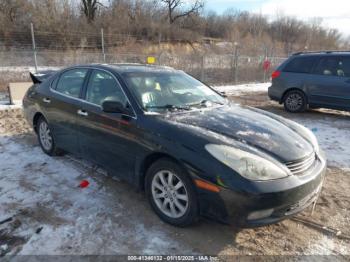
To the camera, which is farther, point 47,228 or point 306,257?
point 47,228

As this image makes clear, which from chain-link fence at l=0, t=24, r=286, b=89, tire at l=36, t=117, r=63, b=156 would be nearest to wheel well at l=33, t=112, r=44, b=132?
tire at l=36, t=117, r=63, b=156

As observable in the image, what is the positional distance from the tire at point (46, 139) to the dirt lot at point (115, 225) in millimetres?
438

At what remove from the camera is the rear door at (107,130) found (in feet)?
10.7

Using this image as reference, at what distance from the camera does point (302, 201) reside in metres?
2.70

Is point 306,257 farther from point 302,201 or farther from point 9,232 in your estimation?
point 9,232

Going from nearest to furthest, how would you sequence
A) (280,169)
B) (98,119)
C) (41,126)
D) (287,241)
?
(280,169)
(287,241)
(98,119)
(41,126)

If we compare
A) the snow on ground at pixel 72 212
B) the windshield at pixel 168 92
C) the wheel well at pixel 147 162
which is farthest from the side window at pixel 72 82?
the wheel well at pixel 147 162

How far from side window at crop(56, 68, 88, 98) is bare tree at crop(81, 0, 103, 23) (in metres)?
29.2

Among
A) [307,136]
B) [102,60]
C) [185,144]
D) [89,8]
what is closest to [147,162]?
[185,144]

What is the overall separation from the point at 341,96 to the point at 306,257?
6451 millimetres

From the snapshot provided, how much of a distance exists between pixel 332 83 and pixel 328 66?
518mm

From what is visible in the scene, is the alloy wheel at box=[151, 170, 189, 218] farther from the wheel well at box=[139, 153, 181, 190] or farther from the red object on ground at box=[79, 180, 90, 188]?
the red object on ground at box=[79, 180, 90, 188]

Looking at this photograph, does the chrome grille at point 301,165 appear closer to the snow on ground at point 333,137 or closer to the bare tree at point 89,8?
the snow on ground at point 333,137

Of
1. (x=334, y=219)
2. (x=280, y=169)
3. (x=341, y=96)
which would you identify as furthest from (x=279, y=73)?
(x=280, y=169)
